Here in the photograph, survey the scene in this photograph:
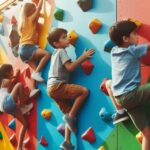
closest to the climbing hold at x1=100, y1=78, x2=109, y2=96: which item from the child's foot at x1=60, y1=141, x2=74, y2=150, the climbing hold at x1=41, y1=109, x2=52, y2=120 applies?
the child's foot at x1=60, y1=141, x2=74, y2=150

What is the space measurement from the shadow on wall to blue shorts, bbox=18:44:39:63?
0.65 metres

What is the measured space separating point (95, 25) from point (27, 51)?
949 millimetres

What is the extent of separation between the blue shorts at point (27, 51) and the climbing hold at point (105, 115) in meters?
1.09

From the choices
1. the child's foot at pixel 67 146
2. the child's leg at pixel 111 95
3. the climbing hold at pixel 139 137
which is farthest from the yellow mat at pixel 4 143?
the climbing hold at pixel 139 137

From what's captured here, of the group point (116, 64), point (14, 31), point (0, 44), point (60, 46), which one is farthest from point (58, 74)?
point (0, 44)

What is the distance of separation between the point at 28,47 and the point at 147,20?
1433 millimetres

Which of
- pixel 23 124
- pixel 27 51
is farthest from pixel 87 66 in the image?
pixel 23 124

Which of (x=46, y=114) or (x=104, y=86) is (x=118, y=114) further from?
(x=46, y=114)

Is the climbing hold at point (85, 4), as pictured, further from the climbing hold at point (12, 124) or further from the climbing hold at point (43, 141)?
the climbing hold at point (12, 124)

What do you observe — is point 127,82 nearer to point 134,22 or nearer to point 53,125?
point 134,22

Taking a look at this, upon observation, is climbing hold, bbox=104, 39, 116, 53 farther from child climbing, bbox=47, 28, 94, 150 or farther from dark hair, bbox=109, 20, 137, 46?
dark hair, bbox=109, 20, 137, 46

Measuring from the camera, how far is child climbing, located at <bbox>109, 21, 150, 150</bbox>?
2.81 meters

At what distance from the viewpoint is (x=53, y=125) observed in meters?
3.88

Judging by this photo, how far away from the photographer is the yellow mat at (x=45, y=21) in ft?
13.3
